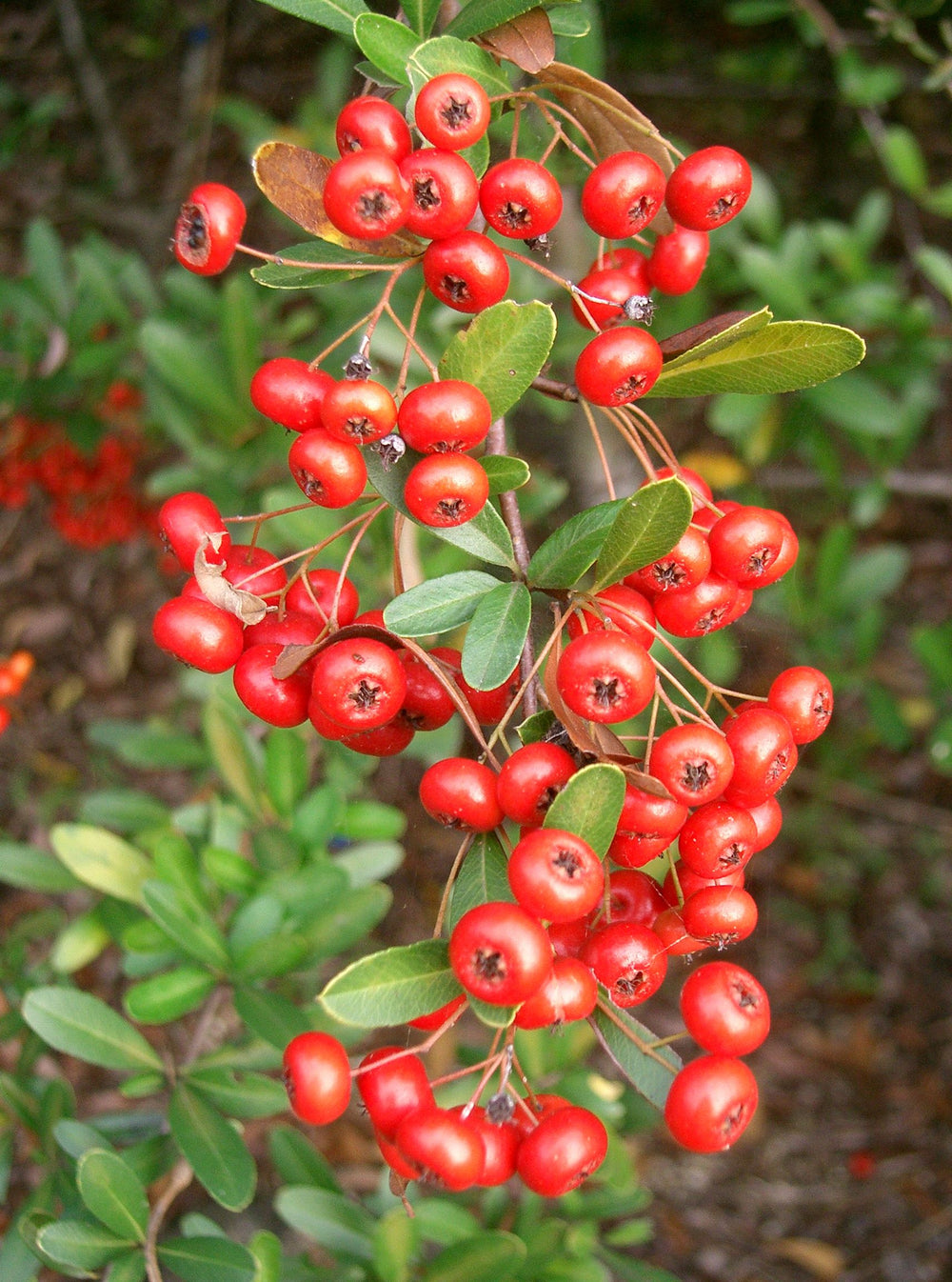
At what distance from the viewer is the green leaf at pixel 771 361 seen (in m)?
1.15

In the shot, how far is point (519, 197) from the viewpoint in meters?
1.16

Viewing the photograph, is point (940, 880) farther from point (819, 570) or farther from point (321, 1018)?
point (321, 1018)

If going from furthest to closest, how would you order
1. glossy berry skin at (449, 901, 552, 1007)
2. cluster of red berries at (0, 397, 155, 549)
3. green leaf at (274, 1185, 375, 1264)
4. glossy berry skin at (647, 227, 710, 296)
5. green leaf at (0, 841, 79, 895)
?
1. cluster of red berries at (0, 397, 155, 549)
2. green leaf at (0, 841, 79, 895)
3. green leaf at (274, 1185, 375, 1264)
4. glossy berry skin at (647, 227, 710, 296)
5. glossy berry skin at (449, 901, 552, 1007)

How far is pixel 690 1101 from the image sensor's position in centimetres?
115

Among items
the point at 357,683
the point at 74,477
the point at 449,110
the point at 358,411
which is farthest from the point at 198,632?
the point at 74,477

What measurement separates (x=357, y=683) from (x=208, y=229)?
1.86ft

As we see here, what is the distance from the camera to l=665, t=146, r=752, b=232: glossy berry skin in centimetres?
121

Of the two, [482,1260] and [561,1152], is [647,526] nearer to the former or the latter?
[561,1152]

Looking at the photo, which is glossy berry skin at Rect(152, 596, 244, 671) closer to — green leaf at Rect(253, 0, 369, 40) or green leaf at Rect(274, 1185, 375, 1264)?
green leaf at Rect(253, 0, 369, 40)

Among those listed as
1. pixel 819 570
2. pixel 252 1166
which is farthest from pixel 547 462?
pixel 252 1166

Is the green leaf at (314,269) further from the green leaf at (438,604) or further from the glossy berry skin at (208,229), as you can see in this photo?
the green leaf at (438,604)

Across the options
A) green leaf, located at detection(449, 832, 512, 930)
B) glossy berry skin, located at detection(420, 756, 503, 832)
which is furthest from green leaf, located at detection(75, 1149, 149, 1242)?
glossy berry skin, located at detection(420, 756, 503, 832)

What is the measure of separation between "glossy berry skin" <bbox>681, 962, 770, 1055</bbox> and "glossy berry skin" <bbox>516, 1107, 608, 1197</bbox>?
0.17 metres

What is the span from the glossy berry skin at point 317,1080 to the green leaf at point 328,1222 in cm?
91
